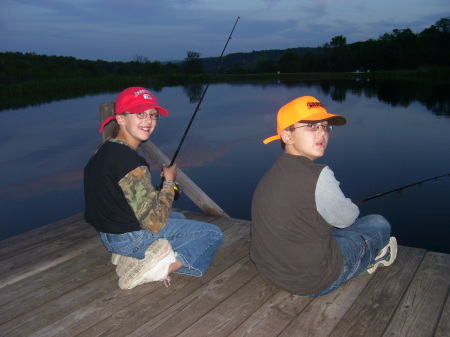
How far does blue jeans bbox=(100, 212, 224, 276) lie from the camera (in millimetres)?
2785

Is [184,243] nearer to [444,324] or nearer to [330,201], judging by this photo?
[330,201]

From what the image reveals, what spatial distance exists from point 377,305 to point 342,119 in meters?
1.15

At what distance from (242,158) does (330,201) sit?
34.4ft

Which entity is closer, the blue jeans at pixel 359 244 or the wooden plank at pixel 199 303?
the wooden plank at pixel 199 303

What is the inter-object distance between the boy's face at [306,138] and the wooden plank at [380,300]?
964 mm

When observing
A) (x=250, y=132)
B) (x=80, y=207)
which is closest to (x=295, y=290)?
(x=80, y=207)

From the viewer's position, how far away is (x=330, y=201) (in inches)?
87.3

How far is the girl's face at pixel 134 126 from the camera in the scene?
273 centimetres

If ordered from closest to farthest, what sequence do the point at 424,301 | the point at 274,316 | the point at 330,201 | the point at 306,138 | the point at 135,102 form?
the point at 330,201, the point at 306,138, the point at 274,316, the point at 424,301, the point at 135,102

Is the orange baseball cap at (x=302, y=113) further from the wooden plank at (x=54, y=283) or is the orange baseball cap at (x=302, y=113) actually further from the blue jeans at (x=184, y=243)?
the wooden plank at (x=54, y=283)

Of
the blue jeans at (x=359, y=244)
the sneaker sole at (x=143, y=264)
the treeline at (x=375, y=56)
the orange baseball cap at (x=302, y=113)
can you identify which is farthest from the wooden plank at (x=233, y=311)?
the treeline at (x=375, y=56)

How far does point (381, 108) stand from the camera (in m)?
24.0

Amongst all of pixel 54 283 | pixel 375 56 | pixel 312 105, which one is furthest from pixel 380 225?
pixel 375 56

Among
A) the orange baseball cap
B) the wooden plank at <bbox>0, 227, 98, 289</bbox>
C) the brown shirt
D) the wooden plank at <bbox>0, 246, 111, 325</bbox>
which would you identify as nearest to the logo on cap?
the orange baseball cap
